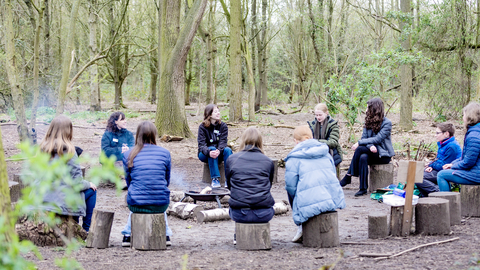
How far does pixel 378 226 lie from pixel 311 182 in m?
0.94

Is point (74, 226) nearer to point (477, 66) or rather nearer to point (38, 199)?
point (38, 199)

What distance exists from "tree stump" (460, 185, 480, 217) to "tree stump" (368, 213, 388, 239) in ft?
4.68

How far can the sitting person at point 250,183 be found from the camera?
4.51 m

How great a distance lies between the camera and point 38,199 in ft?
5.65

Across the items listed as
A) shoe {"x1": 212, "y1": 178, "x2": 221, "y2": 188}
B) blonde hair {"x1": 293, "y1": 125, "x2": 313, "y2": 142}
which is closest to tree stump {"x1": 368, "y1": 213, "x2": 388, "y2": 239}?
blonde hair {"x1": 293, "y1": 125, "x2": 313, "y2": 142}

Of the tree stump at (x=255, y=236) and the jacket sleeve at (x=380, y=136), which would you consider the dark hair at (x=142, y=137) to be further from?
the jacket sleeve at (x=380, y=136)

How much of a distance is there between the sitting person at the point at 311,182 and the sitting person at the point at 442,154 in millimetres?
2165

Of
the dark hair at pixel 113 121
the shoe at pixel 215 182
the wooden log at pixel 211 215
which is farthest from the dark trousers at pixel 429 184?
the dark hair at pixel 113 121

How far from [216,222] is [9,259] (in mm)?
4586

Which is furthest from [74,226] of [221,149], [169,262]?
[221,149]

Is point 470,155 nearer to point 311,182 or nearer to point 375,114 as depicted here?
point 375,114

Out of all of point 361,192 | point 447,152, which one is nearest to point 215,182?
point 361,192

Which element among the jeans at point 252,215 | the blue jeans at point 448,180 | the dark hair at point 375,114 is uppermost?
A: the dark hair at point 375,114

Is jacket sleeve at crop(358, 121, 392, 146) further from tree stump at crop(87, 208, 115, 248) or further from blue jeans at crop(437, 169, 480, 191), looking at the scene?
tree stump at crop(87, 208, 115, 248)
